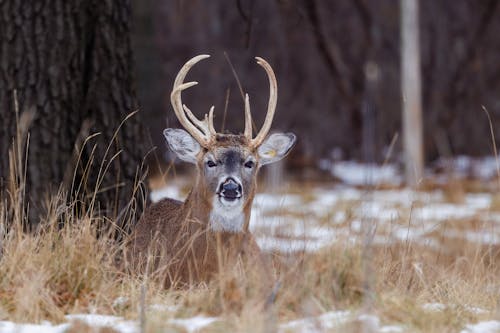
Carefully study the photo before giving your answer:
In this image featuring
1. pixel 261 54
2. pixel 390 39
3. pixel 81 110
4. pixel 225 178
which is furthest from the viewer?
pixel 390 39

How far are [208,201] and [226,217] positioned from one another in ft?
Result: 0.54

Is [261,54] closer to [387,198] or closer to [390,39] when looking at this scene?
[390,39]

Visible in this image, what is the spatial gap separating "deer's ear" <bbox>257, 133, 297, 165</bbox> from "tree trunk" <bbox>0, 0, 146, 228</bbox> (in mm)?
933

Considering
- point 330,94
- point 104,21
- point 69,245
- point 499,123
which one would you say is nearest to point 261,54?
point 330,94

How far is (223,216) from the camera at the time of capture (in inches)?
243

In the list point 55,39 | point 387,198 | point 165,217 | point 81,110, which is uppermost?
point 55,39

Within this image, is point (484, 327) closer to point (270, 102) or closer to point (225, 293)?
point (225, 293)

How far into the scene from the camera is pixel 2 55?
6973mm

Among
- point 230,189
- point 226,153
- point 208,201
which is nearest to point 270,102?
point 226,153

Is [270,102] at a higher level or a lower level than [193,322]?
higher

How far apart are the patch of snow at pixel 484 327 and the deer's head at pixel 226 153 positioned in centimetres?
181

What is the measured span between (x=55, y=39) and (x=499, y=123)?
20.5m

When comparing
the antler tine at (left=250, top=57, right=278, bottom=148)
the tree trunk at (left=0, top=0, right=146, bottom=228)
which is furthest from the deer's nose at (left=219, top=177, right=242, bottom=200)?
the tree trunk at (left=0, top=0, right=146, bottom=228)

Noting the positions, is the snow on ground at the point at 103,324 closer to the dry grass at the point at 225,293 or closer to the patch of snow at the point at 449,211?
the dry grass at the point at 225,293
